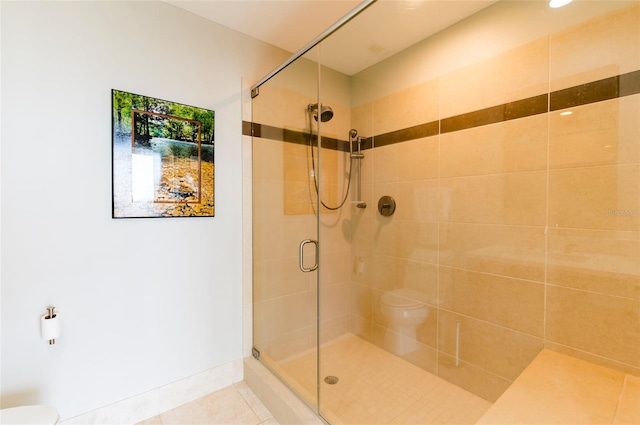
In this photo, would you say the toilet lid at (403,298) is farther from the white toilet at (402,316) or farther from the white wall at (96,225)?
the white wall at (96,225)

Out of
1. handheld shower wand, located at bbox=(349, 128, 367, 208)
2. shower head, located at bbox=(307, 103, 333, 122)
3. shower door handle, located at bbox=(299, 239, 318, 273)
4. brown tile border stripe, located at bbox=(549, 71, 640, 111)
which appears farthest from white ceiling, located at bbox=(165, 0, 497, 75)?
shower door handle, located at bbox=(299, 239, 318, 273)

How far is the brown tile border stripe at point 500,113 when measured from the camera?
4.14ft

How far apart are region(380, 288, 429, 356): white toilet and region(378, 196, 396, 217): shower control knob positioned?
59cm

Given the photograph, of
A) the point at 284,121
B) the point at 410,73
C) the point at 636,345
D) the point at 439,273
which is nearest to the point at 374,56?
the point at 410,73

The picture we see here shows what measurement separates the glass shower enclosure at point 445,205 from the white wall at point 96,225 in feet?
1.16

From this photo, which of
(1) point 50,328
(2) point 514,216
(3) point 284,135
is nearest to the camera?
(1) point 50,328

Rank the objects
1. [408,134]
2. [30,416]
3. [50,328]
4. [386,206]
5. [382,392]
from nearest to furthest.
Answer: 1. [30,416]
2. [50,328]
3. [382,392]
4. [408,134]
5. [386,206]

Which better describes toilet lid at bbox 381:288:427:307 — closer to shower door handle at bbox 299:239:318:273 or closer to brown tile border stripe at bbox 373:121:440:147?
shower door handle at bbox 299:239:318:273

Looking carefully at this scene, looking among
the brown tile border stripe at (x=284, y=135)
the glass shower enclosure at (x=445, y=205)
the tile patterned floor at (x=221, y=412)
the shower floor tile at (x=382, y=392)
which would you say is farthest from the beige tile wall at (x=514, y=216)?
the tile patterned floor at (x=221, y=412)

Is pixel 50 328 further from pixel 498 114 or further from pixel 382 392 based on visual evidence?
pixel 498 114

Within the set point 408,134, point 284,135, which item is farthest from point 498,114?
point 284,135

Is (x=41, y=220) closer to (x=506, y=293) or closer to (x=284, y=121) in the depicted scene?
(x=284, y=121)

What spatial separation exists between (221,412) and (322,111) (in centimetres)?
200

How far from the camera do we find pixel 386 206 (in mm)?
2145
